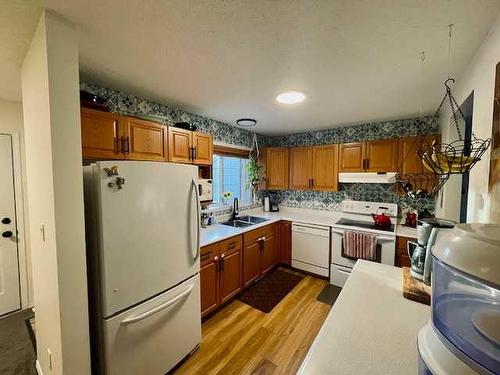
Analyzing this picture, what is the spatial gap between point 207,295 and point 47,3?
240cm

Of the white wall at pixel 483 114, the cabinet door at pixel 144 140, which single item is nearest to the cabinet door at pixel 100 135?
the cabinet door at pixel 144 140

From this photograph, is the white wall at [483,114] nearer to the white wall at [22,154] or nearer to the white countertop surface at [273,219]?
the white countertop surface at [273,219]

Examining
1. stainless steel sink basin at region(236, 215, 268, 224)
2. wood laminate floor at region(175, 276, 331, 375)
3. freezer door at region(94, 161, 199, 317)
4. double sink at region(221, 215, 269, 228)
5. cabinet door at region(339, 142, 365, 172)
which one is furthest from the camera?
stainless steel sink basin at region(236, 215, 268, 224)

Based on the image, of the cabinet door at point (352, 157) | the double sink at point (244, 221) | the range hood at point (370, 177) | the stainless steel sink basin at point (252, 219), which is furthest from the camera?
the stainless steel sink basin at point (252, 219)

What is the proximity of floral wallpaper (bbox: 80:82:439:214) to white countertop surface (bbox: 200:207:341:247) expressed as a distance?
0.36 feet

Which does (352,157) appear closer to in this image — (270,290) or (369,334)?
(270,290)

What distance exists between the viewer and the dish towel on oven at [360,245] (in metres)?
2.71

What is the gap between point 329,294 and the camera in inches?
113

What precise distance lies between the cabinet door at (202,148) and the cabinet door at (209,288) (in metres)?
1.14

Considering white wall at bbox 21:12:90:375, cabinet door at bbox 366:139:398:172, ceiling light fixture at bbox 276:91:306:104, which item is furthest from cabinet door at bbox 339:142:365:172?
white wall at bbox 21:12:90:375

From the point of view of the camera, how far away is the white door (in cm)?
241

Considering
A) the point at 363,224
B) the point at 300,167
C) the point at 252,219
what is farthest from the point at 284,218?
the point at 363,224

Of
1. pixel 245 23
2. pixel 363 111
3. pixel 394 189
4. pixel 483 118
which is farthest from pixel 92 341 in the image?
pixel 394 189

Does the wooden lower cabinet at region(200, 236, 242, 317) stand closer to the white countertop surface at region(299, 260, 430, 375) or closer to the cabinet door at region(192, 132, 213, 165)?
the cabinet door at region(192, 132, 213, 165)
